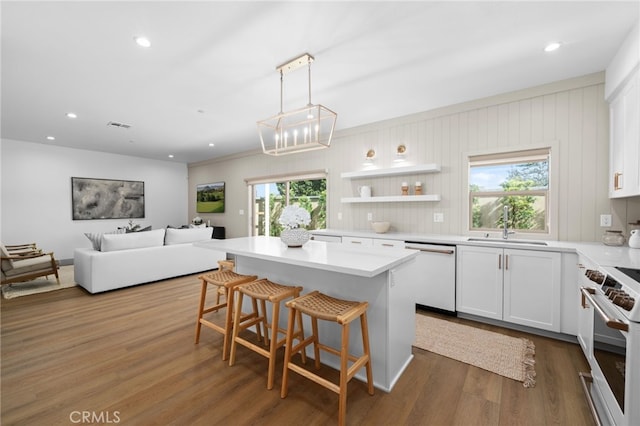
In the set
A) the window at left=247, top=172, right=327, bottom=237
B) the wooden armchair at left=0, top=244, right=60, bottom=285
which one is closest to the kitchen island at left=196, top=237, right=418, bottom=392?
the window at left=247, top=172, right=327, bottom=237

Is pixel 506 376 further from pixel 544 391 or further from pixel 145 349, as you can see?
pixel 145 349

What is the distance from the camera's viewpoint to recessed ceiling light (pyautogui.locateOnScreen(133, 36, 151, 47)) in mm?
2248

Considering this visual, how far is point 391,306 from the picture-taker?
191 cm

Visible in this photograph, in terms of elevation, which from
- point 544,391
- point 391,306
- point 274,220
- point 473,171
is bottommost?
point 544,391

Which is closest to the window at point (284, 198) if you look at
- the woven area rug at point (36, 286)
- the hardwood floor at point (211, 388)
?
the hardwood floor at point (211, 388)

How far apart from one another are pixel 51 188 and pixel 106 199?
99 cm

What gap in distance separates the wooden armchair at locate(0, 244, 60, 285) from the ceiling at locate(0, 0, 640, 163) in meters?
2.13

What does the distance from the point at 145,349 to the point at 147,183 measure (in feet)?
20.3

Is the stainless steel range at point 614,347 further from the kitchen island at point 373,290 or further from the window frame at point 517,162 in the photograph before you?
the window frame at point 517,162

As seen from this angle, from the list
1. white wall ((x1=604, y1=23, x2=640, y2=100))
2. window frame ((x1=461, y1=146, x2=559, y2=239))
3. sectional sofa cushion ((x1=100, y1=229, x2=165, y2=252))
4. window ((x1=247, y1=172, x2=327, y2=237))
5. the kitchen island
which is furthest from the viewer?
window ((x1=247, y1=172, x2=327, y2=237))

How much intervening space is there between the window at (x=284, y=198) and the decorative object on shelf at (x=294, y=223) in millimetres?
2636

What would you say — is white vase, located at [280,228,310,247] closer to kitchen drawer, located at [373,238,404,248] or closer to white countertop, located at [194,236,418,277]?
white countertop, located at [194,236,418,277]

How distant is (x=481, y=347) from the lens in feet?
8.16

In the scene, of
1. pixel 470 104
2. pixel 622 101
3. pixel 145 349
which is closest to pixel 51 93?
pixel 145 349
